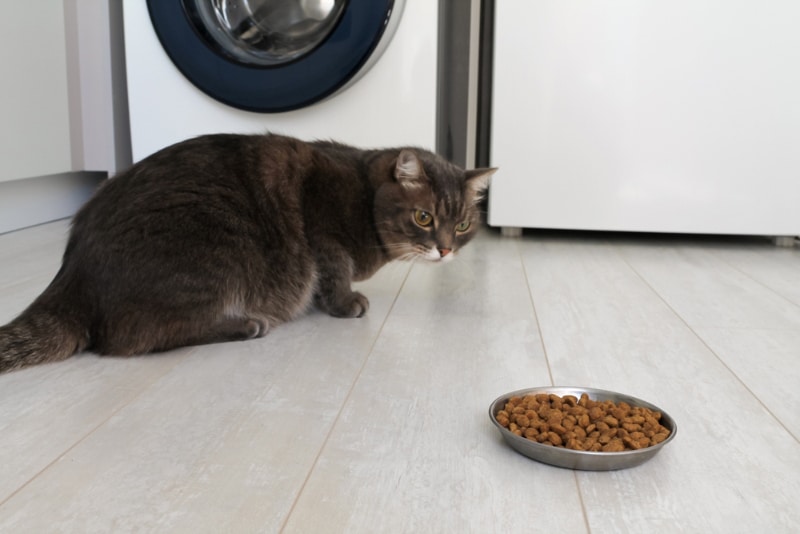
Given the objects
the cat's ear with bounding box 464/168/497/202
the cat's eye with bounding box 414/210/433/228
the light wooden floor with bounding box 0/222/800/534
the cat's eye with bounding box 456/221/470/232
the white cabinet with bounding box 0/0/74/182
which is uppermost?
the white cabinet with bounding box 0/0/74/182

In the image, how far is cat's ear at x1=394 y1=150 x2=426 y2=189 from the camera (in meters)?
1.56

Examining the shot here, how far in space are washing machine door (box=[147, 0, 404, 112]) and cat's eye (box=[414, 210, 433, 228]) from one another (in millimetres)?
810

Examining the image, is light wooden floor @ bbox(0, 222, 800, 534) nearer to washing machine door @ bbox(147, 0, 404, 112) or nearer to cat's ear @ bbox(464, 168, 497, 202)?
cat's ear @ bbox(464, 168, 497, 202)

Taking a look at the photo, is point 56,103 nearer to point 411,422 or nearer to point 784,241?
point 411,422

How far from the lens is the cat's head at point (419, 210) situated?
5.21ft

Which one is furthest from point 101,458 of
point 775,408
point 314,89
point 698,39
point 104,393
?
point 698,39

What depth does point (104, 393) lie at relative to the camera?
3.80ft

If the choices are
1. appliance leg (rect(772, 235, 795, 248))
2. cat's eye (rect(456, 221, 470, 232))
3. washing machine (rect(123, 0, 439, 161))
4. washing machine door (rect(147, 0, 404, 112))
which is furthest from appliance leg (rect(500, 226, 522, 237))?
cat's eye (rect(456, 221, 470, 232))

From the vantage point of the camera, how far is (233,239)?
141cm

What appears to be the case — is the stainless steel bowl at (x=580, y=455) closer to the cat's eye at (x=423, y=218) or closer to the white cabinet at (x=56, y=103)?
the cat's eye at (x=423, y=218)

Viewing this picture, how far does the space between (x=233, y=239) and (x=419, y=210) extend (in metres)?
0.40

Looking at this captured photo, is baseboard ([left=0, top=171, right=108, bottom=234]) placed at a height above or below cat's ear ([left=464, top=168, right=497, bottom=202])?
below

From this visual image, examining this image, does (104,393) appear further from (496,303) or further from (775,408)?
(775,408)

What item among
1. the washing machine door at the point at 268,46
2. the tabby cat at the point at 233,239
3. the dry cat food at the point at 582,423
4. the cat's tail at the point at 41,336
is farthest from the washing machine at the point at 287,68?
the dry cat food at the point at 582,423
